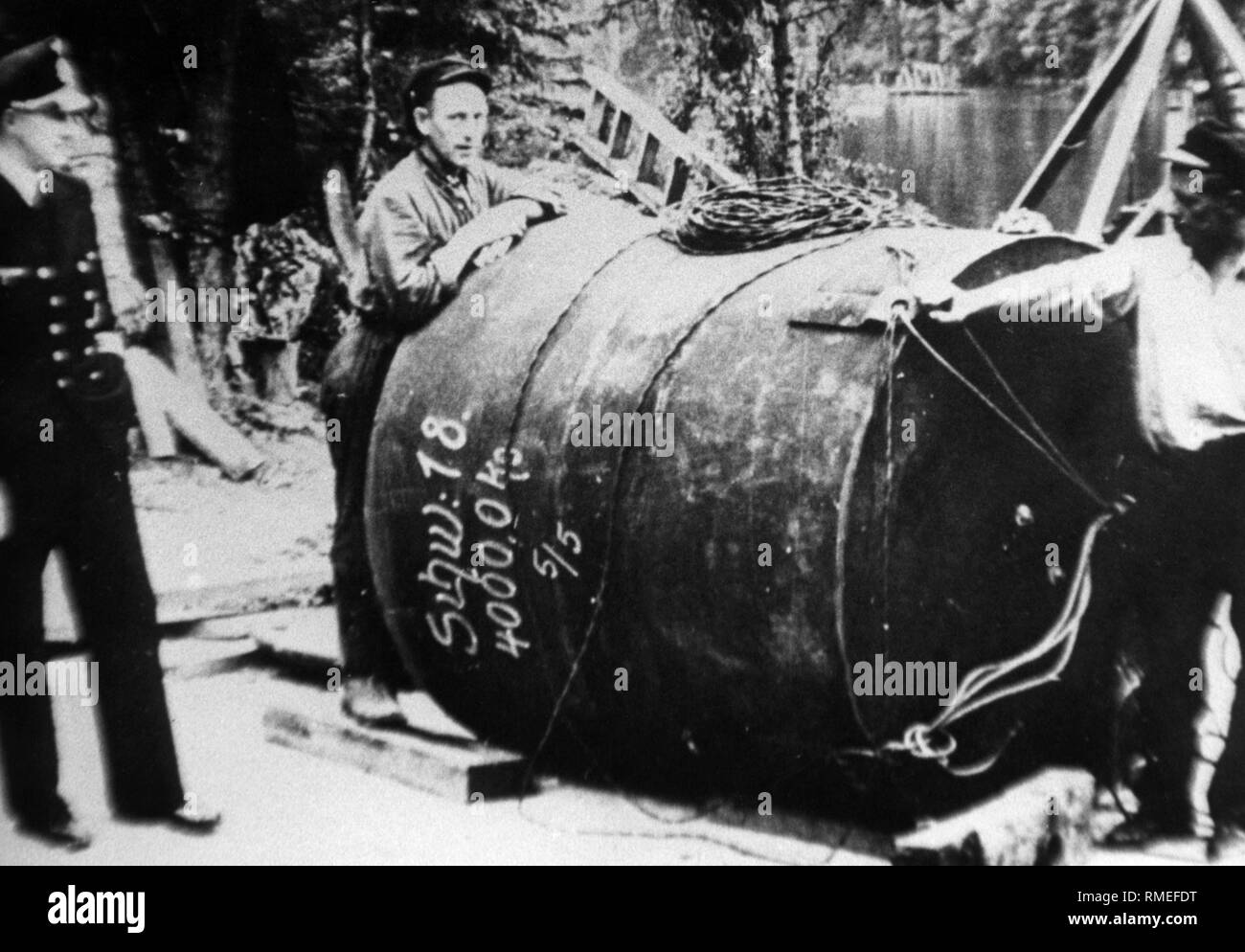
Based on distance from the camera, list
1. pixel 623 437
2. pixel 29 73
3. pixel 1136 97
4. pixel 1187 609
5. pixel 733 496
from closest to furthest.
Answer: pixel 733 496 < pixel 623 437 < pixel 1187 609 < pixel 1136 97 < pixel 29 73

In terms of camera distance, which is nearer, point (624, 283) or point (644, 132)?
point (624, 283)

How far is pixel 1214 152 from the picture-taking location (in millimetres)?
3271

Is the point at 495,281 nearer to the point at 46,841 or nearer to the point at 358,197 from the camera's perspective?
the point at 358,197

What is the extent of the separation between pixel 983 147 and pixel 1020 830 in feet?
5.67

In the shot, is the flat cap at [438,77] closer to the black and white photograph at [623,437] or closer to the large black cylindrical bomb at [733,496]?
the black and white photograph at [623,437]

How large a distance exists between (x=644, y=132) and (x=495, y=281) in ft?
2.04

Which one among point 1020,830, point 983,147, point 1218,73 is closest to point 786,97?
point 983,147

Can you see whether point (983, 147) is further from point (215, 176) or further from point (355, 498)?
point (215, 176)

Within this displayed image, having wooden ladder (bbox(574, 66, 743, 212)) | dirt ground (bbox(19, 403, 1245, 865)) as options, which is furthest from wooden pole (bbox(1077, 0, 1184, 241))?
dirt ground (bbox(19, 403, 1245, 865))

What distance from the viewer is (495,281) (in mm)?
3391
